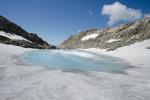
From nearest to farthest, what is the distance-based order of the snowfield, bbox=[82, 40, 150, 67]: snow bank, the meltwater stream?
the snowfield
the meltwater stream
bbox=[82, 40, 150, 67]: snow bank

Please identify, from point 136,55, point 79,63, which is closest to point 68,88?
point 79,63

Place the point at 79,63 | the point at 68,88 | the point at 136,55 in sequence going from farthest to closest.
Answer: the point at 136,55
the point at 79,63
the point at 68,88

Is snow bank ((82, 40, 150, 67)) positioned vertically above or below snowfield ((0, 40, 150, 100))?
above

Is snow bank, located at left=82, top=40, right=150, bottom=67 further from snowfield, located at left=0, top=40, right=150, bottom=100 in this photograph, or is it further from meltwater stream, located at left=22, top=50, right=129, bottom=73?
snowfield, located at left=0, top=40, right=150, bottom=100

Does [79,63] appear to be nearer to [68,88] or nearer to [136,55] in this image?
[68,88]

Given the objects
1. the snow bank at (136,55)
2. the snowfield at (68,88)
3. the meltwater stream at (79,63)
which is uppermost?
the snow bank at (136,55)

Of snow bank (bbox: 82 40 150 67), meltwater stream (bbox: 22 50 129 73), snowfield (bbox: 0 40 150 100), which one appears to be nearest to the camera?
snowfield (bbox: 0 40 150 100)

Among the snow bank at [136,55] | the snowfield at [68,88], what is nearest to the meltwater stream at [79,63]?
the snow bank at [136,55]

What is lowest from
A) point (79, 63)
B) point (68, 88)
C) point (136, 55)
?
point (68, 88)

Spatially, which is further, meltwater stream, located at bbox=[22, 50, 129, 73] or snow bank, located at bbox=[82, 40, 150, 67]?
snow bank, located at bbox=[82, 40, 150, 67]

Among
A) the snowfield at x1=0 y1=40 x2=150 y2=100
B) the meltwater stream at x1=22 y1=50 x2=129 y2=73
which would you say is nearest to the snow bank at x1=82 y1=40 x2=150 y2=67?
the meltwater stream at x1=22 y1=50 x2=129 y2=73

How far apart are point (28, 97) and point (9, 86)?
1821 mm

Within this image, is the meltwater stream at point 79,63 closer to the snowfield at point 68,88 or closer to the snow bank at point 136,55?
the snow bank at point 136,55

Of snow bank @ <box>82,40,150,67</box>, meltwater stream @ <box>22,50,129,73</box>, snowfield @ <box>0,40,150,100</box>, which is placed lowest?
snowfield @ <box>0,40,150,100</box>
